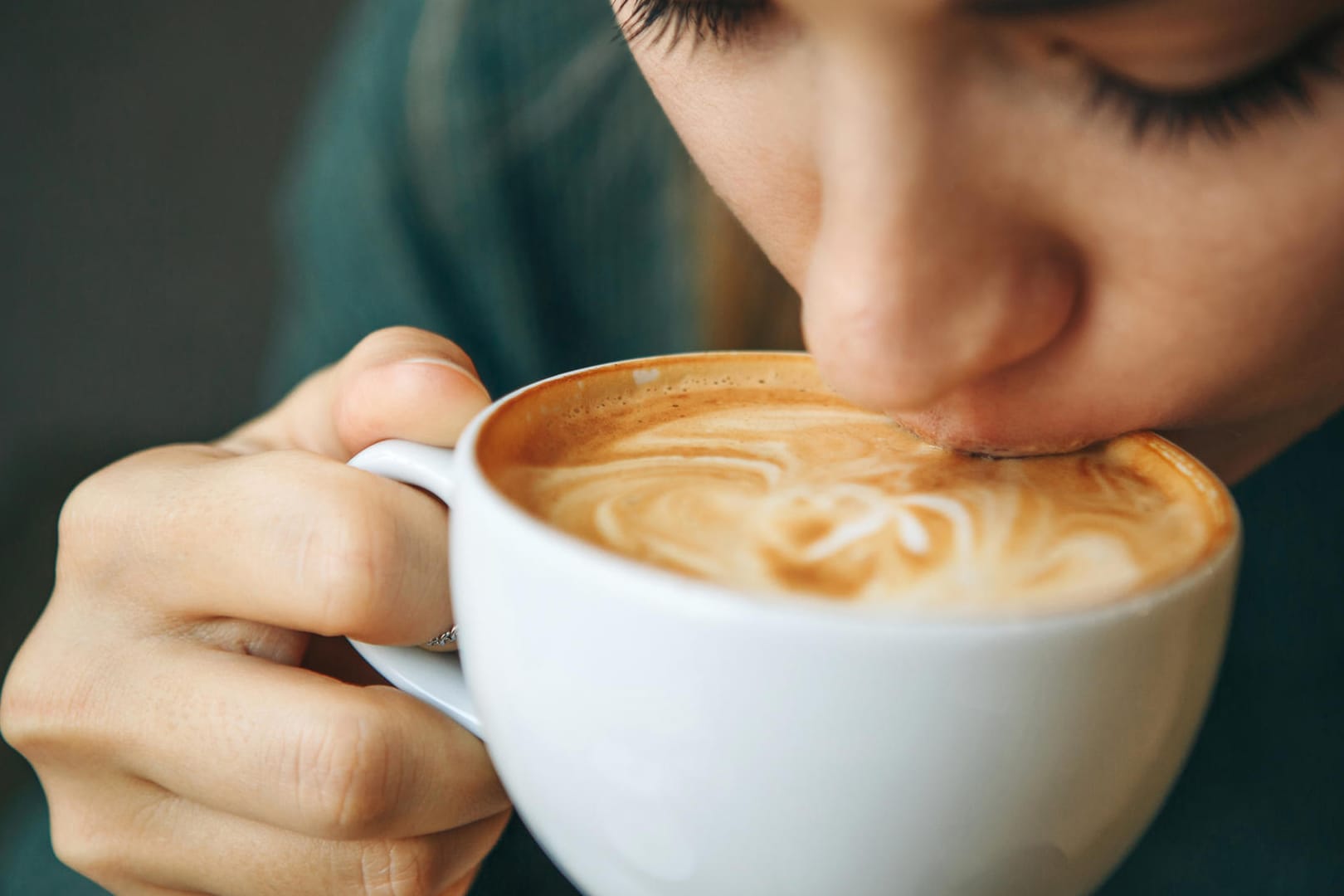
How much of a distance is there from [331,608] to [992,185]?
1.22 ft

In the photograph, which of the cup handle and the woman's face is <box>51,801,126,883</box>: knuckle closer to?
the cup handle

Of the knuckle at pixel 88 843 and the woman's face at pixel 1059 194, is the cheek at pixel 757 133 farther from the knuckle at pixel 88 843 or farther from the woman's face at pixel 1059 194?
the knuckle at pixel 88 843

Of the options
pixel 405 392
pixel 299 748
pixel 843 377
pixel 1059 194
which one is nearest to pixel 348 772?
pixel 299 748

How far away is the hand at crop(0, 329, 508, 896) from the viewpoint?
1.68ft

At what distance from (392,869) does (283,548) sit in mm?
189

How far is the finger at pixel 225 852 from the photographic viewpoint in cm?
55

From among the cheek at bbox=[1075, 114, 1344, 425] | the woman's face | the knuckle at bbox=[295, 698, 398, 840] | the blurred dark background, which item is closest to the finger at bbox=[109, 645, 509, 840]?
the knuckle at bbox=[295, 698, 398, 840]

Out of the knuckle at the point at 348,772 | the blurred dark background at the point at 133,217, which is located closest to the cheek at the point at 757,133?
the knuckle at the point at 348,772

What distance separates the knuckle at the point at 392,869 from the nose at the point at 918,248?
0.35 meters

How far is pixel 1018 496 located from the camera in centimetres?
49

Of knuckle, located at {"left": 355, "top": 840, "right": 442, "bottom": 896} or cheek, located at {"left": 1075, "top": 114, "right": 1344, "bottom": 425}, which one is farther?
knuckle, located at {"left": 355, "top": 840, "right": 442, "bottom": 896}

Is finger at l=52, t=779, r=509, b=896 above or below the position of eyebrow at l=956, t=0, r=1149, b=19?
below

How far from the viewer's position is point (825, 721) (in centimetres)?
31

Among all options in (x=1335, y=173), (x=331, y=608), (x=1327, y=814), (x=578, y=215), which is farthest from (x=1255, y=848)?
(x=578, y=215)
